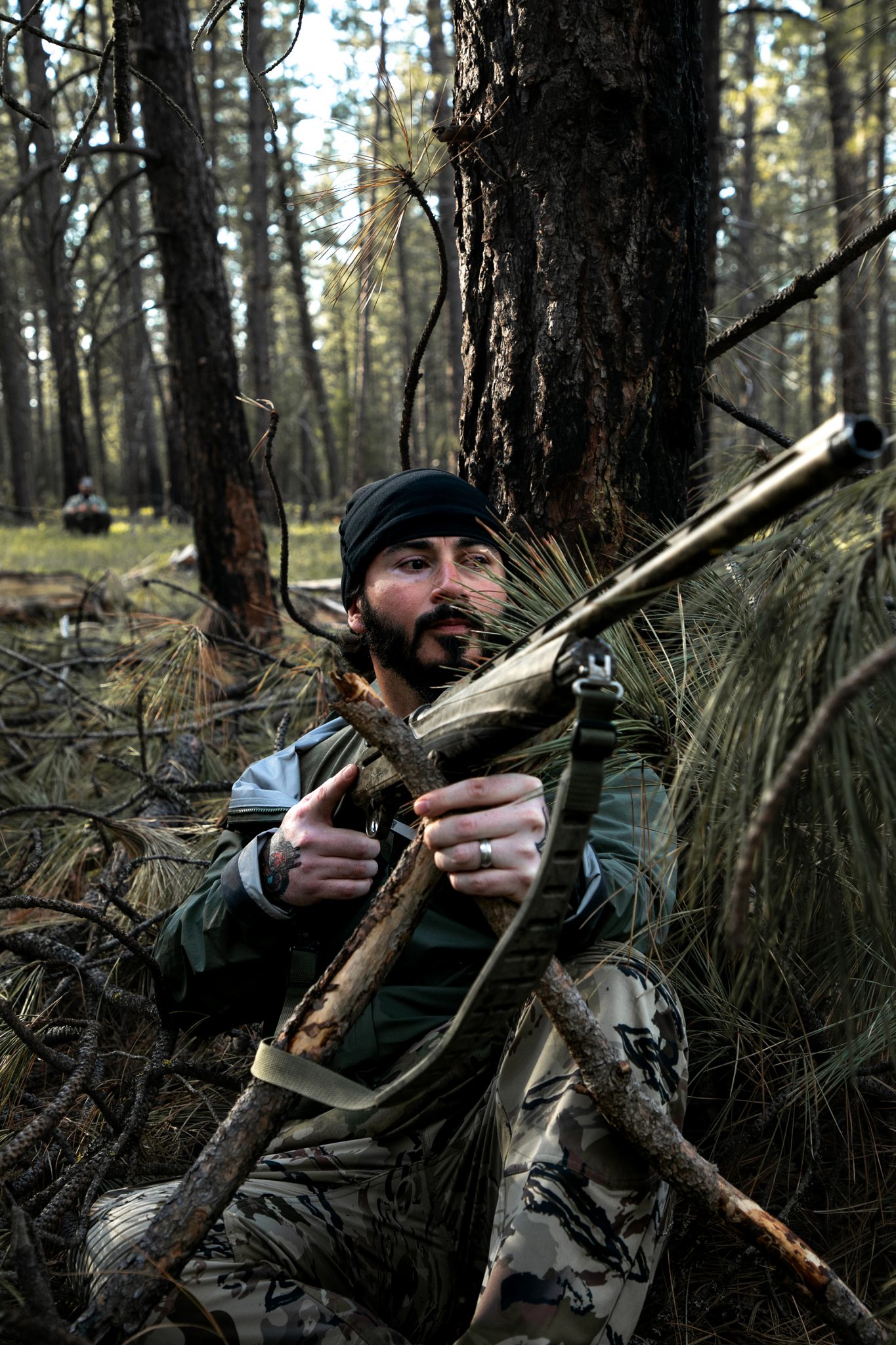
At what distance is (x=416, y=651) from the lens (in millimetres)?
2051

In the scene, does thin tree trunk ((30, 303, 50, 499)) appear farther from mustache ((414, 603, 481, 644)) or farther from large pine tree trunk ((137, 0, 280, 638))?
mustache ((414, 603, 481, 644))

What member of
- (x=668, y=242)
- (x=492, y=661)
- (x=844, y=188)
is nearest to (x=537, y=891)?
(x=492, y=661)

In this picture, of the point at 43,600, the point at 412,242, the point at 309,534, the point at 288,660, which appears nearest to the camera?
the point at 288,660

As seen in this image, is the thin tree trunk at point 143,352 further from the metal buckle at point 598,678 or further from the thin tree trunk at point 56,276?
the metal buckle at point 598,678

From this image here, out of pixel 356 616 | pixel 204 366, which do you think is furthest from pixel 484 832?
pixel 204 366

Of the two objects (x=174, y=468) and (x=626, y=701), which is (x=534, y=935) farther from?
(x=174, y=468)

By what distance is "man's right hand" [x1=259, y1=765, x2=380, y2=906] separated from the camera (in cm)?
154

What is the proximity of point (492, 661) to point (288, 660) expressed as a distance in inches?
87.1

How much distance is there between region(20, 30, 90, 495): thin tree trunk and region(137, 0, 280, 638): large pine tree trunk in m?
0.54

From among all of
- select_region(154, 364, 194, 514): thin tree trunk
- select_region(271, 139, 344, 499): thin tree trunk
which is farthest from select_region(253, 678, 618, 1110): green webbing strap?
select_region(271, 139, 344, 499): thin tree trunk

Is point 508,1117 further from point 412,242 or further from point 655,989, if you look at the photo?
point 412,242

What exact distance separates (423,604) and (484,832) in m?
0.91

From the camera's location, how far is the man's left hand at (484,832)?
124 cm

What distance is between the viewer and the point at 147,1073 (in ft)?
6.24
